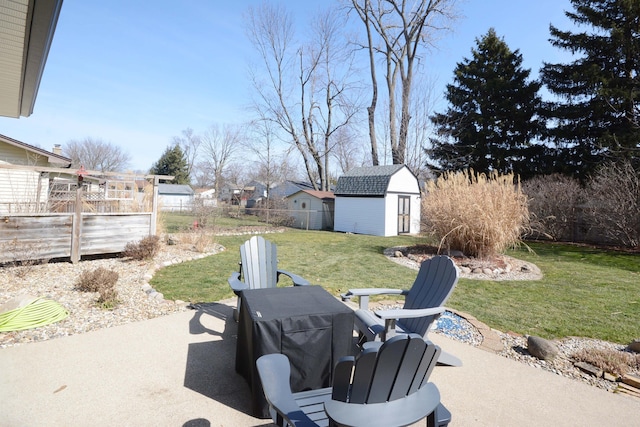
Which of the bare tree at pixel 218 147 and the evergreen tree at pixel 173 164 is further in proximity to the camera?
the evergreen tree at pixel 173 164

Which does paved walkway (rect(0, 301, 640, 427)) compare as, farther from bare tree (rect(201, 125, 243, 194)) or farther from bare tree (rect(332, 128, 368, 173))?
bare tree (rect(201, 125, 243, 194))

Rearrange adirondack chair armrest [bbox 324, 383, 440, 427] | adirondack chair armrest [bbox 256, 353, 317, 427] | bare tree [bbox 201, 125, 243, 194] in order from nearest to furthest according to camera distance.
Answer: adirondack chair armrest [bbox 324, 383, 440, 427] → adirondack chair armrest [bbox 256, 353, 317, 427] → bare tree [bbox 201, 125, 243, 194]

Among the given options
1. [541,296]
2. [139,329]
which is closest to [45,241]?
[139,329]

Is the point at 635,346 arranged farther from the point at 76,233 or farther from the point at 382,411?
the point at 76,233

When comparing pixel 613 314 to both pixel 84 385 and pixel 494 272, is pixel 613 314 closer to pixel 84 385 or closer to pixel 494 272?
pixel 494 272

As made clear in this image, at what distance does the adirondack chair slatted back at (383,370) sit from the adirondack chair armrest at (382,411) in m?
0.02

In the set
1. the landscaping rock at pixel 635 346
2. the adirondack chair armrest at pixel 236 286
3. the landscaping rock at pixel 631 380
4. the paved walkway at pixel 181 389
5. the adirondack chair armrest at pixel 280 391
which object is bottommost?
the paved walkway at pixel 181 389

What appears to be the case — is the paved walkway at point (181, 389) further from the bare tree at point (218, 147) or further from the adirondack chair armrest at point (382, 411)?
the bare tree at point (218, 147)

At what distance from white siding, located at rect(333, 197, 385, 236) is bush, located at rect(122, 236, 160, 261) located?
1039 centimetres

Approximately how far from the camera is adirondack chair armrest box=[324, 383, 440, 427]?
4.25 ft

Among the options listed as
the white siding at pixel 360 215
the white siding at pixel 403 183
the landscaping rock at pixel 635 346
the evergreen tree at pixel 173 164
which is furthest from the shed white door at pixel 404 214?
the evergreen tree at pixel 173 164

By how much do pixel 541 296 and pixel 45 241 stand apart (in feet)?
29.3

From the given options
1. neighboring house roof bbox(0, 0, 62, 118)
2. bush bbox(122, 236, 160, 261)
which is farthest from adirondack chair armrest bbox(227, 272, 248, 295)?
bush bbox(122, 236, 160, 261)

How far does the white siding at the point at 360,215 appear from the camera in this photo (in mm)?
15484
